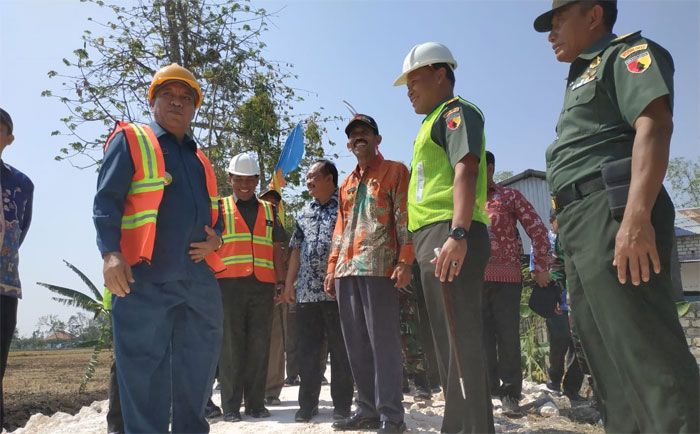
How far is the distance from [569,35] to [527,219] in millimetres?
2894

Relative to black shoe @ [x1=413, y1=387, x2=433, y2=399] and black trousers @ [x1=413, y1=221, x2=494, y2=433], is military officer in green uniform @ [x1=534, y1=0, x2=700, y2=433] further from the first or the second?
black shoe @ [x1=413, y1=387, x2=433, y2=399]

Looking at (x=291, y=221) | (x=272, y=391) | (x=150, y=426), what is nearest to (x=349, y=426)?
(x=150, y=426)

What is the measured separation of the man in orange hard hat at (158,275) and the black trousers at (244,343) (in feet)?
6.69

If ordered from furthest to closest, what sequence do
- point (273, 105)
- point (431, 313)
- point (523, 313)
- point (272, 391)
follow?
point (273, 105), point (523, 313), point (272, 391), point (431, 313)

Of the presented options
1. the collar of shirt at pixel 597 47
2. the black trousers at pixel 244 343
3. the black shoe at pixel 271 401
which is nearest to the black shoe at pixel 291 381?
the black shoe at pixel 271 401

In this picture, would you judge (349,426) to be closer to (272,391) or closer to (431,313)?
(431,313)

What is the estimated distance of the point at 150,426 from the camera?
2.86m

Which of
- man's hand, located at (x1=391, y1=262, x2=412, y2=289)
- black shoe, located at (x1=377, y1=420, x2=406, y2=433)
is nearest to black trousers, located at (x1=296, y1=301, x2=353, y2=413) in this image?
black shoe, located at (x1=377, y1=420, x2=406, y2=433)

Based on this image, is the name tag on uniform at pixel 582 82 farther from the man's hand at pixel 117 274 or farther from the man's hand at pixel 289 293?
the man's hand at pixel 289 293

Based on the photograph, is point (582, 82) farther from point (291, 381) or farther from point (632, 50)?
point (291, 381)

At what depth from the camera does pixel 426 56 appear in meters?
3.62

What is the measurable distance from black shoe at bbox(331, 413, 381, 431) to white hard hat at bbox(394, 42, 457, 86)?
2471 mm

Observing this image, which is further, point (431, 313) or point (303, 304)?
point (303, 304)

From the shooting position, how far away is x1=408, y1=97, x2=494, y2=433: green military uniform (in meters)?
3.13
